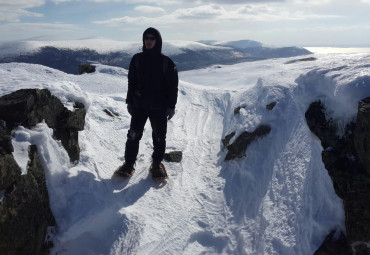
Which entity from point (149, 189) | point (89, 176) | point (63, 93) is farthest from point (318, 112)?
point (63, 93)

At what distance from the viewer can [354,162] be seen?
4777 millimetres

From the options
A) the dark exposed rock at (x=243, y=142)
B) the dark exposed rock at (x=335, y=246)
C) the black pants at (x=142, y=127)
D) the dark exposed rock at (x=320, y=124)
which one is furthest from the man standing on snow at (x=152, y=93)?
the dark exposed rock at (x=335, y=246)

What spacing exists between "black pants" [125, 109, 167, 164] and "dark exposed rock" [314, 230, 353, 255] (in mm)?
3938

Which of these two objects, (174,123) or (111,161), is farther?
(174,123)

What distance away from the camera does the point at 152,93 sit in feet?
21.4

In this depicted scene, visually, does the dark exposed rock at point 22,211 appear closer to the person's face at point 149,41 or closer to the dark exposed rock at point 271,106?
the person's face at point 149,41

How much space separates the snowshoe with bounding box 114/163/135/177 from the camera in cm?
688

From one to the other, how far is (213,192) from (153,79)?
9.69 ft

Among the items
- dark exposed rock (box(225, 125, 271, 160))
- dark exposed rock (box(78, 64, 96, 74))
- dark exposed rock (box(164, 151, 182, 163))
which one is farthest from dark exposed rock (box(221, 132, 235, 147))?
dark exposed rock (box(78, 64, 96, 74))

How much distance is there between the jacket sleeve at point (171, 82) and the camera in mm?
6446

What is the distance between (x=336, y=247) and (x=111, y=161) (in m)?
5.34

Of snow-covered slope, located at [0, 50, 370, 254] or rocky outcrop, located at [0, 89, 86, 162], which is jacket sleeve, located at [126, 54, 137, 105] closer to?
rocky outcrop, located at [0, 89, 86, 162]

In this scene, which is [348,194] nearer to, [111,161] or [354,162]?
[354,162]

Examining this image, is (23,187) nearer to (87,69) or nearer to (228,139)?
(228,139)
